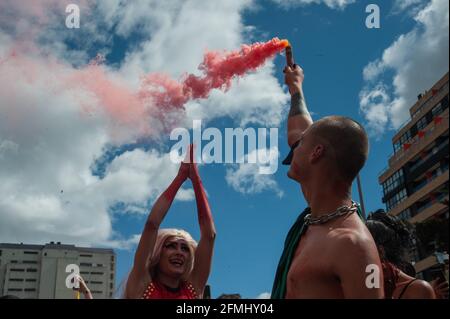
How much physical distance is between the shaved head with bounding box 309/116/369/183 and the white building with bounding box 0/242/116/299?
134 metres

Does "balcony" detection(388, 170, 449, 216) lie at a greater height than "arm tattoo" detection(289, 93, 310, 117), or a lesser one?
greater

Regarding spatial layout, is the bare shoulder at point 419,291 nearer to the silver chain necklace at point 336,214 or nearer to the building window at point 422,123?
the silver chain necklace at point 336,214

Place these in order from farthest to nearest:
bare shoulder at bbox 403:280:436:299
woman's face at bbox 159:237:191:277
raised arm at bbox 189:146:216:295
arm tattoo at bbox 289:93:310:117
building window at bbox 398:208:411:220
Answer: building window at bbox 398:208:411:220
raised arm at bbox 189:146:216:295
woman's face at bbox 159:237:191:277
arm tattoo at bbox 289:93:310:117
bare shoulder at bbox 403:280:436:299

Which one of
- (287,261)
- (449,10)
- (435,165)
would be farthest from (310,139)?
(435,165)

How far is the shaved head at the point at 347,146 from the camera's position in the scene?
126 inches

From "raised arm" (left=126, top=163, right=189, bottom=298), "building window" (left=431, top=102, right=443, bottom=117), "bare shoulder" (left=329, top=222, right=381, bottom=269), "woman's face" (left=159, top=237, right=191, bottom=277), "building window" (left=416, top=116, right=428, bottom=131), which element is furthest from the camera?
"building window" (left=416, top=116, right=428, bottom=131)

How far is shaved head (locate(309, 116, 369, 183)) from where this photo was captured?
3.21 meters

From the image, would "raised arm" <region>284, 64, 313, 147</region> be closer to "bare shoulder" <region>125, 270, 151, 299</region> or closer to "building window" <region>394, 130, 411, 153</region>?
"bare shoulder" <region>125, 270, 151, 299</region>

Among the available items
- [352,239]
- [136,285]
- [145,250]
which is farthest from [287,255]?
[136,285]

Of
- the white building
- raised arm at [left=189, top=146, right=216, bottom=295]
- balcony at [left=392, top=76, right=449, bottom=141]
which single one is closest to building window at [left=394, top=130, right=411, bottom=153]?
balcony at [left=392, top=76, right=449, bottom=141]

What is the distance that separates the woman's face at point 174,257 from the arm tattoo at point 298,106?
1.70m
